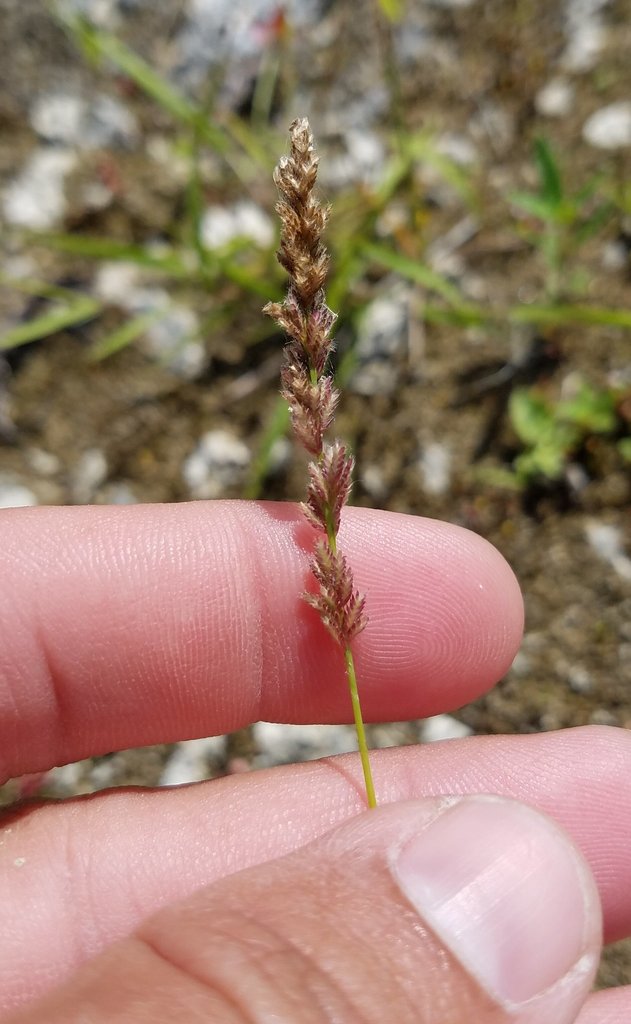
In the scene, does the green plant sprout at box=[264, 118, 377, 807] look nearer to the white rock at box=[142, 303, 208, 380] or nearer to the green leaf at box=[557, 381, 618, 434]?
the green leaf at box=[557, 381, 618, 434]

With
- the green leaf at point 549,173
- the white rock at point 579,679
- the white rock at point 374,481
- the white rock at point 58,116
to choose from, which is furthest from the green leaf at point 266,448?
the white rock at point 58,116

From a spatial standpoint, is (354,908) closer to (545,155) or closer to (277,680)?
(277,680)

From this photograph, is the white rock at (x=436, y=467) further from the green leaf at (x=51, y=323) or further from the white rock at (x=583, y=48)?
the white rock at (x=583, y=48)

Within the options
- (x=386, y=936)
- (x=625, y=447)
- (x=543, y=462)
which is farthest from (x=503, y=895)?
(x=625, y=447)

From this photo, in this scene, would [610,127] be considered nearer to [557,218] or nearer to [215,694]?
[557,218]

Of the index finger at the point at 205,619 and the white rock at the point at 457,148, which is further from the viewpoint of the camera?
the white rock at the point at 457,148

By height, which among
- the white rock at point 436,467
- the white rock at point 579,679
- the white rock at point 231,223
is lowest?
the white rock at point 579,679

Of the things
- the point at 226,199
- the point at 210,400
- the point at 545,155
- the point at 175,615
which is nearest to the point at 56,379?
the point at 210,400
